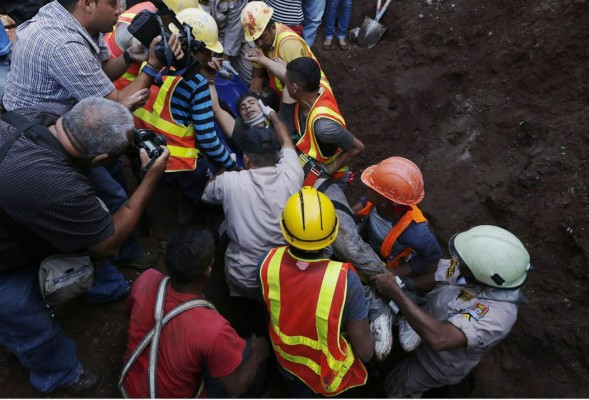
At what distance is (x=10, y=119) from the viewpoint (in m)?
2.10

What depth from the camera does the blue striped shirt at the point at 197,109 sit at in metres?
3.20

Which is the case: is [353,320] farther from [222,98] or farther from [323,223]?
[222,98]

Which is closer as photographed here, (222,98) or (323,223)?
(323,223)

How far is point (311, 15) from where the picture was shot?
6.27 m

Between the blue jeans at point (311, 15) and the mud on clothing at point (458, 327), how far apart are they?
15.2ft

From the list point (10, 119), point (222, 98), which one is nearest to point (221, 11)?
point (222, 98)

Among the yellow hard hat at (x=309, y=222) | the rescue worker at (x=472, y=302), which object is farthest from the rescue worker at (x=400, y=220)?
the yellow hard hat at (x=309, y=222)

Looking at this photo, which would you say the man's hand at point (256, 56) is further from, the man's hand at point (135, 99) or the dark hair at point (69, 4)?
the dark hair at point (69, 4)

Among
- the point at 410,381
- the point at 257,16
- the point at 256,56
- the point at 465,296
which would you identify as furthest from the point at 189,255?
the point at 257,16

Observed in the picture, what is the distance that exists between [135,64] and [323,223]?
7.12 ft

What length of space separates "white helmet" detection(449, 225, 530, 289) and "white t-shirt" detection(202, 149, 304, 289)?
1.23 m

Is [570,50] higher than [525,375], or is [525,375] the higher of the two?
[570,50]

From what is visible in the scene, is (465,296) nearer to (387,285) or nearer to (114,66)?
(387,285)

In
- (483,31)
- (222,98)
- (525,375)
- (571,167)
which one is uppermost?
(483,31)
